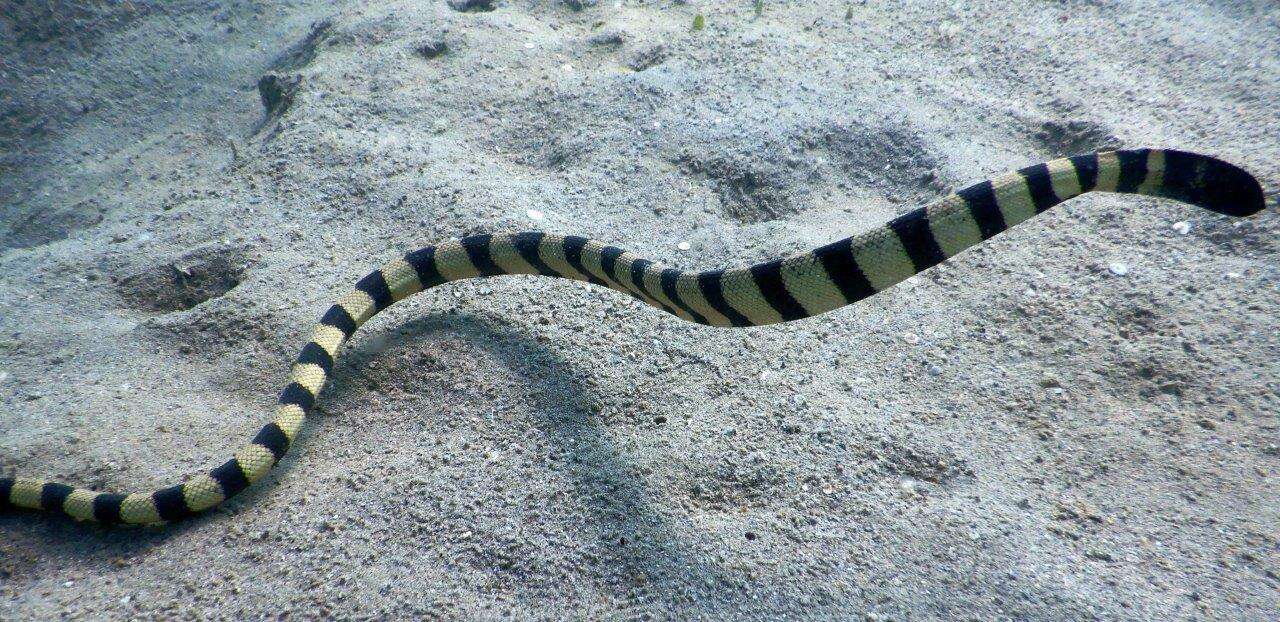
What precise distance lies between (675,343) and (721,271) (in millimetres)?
579

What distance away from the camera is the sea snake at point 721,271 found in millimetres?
2012

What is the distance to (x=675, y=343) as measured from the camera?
2.78 m

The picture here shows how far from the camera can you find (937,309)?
9.15 ft

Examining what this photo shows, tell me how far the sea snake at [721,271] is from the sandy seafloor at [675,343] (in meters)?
0.10

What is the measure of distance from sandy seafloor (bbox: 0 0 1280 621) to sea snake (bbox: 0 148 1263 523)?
101 mm

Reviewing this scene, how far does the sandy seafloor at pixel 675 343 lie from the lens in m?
2.01

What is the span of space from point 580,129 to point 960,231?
93.4 inches

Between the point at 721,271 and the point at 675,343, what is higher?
the point at 721,271

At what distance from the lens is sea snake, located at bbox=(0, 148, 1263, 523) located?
201cm

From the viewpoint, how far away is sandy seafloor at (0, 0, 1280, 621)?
2.01 metres

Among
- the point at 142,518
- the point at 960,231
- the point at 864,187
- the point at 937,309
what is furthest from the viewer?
the point at 864,187

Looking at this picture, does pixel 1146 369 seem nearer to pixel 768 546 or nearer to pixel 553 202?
pixel 768 546

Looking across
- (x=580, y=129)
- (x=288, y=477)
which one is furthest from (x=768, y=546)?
(x=580, y=129)

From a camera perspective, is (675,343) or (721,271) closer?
(721,271)
